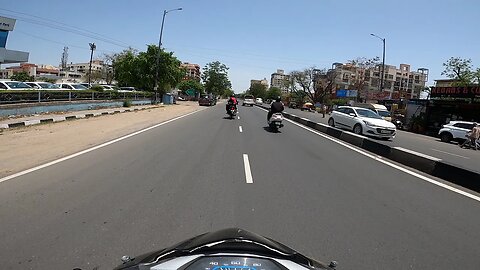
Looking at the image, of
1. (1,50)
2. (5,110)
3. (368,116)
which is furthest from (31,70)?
(368,116)

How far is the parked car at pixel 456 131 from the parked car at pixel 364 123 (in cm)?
852

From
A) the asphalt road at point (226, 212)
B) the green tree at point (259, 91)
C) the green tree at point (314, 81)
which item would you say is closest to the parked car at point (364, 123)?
the asphalt road at point (226, 212)

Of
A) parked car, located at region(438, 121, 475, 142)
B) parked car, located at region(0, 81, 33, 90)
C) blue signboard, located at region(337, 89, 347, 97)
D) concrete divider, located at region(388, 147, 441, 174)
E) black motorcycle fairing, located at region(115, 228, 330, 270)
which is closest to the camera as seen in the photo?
black motorcycle fairing, located at region(115, 228, 330, 270)

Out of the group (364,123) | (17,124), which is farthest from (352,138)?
(17,124)

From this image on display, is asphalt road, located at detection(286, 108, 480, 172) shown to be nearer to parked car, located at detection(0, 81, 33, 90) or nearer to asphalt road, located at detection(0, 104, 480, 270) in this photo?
asphalt road, located at detection(0, 104, 480, 270)

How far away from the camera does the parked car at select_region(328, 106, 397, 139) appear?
66.4 feet

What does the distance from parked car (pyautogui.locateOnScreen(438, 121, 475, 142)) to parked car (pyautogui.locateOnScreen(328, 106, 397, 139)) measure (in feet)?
28.0

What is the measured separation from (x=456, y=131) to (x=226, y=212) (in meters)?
26.3

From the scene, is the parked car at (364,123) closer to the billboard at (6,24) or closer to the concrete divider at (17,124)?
the concrete divider at (17,124)

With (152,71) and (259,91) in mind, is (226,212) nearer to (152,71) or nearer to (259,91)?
(152,71)

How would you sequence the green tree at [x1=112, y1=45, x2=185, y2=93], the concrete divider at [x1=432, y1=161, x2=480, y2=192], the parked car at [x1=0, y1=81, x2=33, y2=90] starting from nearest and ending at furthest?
the concrete divider at [x1=432, y1=161, x2=480, y2=192] → the parked car at [x1=0, y1=81, x2=33, y2=90] → the green tree at [x1=112, y1=45, x2=185, y2=93]

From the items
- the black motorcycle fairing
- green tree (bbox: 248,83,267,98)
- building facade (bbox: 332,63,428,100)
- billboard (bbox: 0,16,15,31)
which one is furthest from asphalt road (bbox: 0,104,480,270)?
green tree (bbox: 248,83,267,98)

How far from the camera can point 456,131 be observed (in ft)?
88.2

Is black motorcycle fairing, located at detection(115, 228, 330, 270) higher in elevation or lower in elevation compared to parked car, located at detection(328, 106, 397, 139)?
lower
